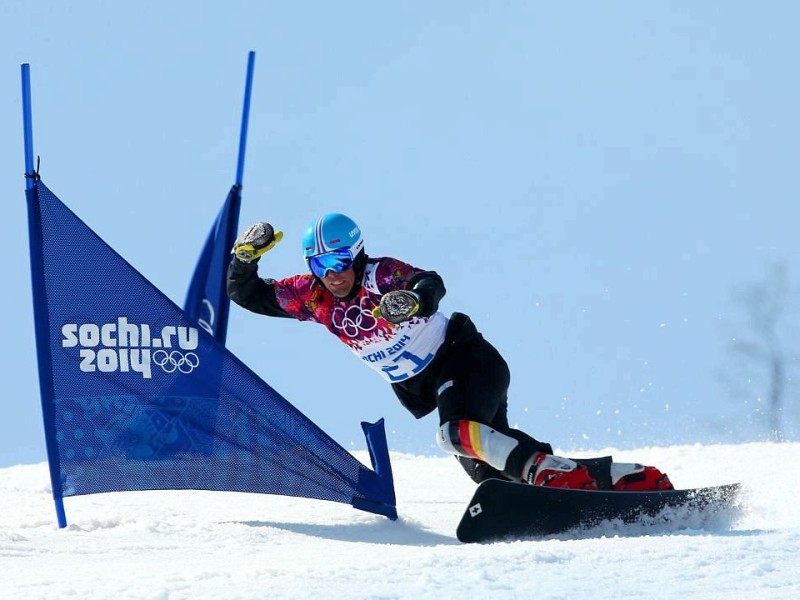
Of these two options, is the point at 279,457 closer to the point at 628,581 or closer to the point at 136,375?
the point at 136,375

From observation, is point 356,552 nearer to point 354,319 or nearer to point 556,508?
point 556,508

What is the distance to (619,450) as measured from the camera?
9.52 metres

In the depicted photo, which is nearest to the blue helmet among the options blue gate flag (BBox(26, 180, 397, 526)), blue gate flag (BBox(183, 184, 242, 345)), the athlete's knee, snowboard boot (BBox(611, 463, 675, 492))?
blue gate flag (BBox(26, 180, 397, 526))

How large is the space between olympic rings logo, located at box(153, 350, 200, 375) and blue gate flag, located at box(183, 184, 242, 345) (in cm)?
200

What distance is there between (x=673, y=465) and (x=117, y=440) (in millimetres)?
4143

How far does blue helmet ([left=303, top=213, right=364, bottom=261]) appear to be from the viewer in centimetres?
577

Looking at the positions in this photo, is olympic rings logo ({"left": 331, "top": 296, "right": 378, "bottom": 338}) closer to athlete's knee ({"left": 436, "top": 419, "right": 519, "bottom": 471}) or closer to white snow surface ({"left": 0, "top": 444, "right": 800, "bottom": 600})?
athlete's knee ({"left": 436, "top": 419, "right": 519, "bottom": 471})

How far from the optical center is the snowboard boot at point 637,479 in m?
5.35

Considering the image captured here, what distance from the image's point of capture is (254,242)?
603 centimetres

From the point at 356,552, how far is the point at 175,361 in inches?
74.5

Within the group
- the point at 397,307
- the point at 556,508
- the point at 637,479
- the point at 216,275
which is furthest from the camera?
the point at 216,275

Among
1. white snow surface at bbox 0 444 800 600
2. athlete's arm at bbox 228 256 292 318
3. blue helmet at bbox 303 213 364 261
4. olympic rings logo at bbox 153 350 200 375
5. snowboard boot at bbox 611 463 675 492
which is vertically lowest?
white snow surface at bbox 0 444 800 600

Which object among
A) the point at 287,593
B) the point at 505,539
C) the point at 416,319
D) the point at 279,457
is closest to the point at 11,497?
the point at 279,457

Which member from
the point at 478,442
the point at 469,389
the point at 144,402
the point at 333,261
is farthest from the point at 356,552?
the point at 144,402
